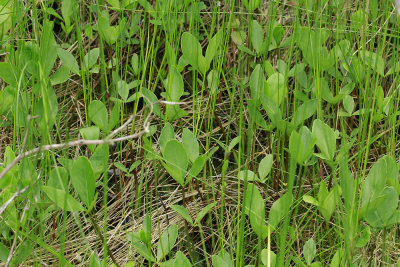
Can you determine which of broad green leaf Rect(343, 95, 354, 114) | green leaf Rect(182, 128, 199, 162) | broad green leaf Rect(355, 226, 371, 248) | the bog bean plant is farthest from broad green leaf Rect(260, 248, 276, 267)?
broad green leaf Rect(343, 95, 354, 114)

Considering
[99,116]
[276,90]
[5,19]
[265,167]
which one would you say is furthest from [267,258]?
[5,19]

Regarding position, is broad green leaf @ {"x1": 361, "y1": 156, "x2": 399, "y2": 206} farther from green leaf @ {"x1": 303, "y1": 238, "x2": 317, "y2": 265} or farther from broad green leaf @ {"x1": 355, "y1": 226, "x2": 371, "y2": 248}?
green leaf @ {"x1": 303, "y1": 238, "x2": 317, "y2": 265}

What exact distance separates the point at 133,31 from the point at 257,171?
82 cm

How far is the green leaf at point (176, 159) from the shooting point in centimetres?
158

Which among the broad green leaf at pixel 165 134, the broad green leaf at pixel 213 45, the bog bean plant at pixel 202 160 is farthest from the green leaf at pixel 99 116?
the broad green leaf at pixel 213 45

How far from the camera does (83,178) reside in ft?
4.89

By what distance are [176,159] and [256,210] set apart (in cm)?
28

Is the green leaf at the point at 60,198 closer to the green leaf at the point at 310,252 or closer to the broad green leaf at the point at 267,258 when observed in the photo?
the broad green leaf at the point at 267,258

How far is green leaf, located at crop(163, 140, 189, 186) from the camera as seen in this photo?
1.58 m

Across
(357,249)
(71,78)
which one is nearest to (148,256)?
(357,249)

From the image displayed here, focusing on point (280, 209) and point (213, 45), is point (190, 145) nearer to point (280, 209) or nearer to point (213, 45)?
point (280, 209)

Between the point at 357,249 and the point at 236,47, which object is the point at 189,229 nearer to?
the point at 357,249

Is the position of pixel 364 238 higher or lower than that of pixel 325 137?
Answer: lower

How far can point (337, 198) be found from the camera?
1.48 meters
